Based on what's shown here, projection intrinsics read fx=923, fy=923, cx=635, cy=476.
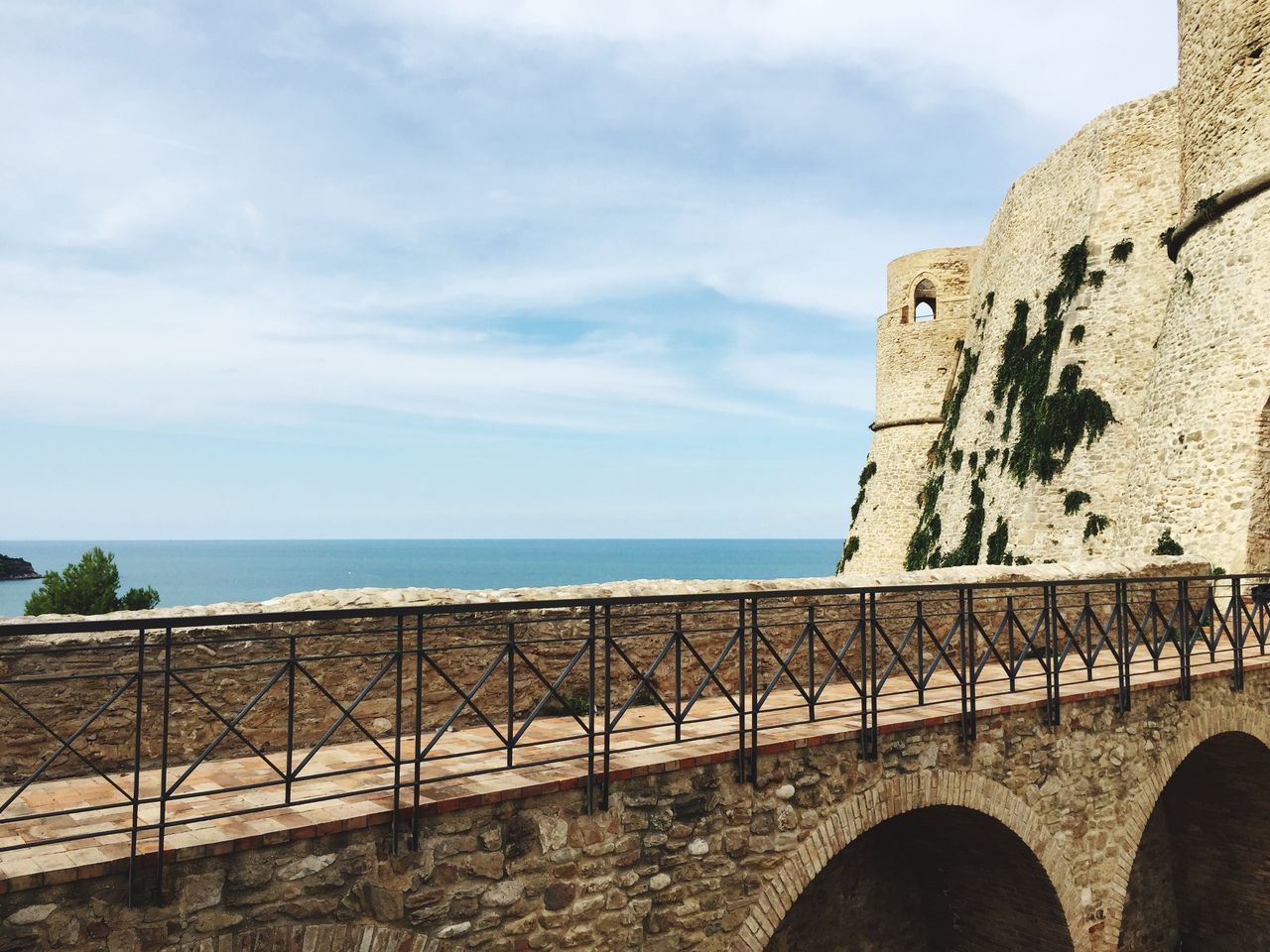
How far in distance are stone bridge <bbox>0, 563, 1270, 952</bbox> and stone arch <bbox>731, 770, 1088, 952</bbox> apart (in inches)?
0.7

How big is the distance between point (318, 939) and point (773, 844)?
2884 mm

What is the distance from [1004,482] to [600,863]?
17.8 meters

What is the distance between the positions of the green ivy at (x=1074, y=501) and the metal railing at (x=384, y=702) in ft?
34.3

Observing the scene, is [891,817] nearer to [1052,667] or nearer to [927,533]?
[1052,667]

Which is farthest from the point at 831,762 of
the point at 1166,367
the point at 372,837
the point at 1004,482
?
the point at 1004,482

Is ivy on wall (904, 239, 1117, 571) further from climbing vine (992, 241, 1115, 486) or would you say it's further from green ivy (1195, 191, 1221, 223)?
green ivy (1195, 191, 1221, 223)

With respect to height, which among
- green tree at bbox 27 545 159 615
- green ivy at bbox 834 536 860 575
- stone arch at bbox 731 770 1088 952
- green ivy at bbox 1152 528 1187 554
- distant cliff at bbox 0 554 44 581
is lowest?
distant cliff at bbox 0 554 44 581

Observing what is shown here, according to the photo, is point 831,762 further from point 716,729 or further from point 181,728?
point 181,728

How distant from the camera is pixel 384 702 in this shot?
643 centimetres

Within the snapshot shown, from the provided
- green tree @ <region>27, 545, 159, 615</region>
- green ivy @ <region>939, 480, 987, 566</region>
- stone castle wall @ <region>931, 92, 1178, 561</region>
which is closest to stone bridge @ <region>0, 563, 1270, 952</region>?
stone castle wall @ <region>931, 92, 1178, 561</region>

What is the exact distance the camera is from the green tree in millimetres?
22750

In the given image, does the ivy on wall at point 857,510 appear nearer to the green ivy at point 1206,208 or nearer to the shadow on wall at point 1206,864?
the green ivy at point 1206,208

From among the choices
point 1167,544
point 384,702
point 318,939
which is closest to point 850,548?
point 1167,544

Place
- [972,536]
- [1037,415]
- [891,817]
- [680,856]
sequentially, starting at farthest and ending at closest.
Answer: [972,536] → [1037,415] → [891,817] → [680,856]
